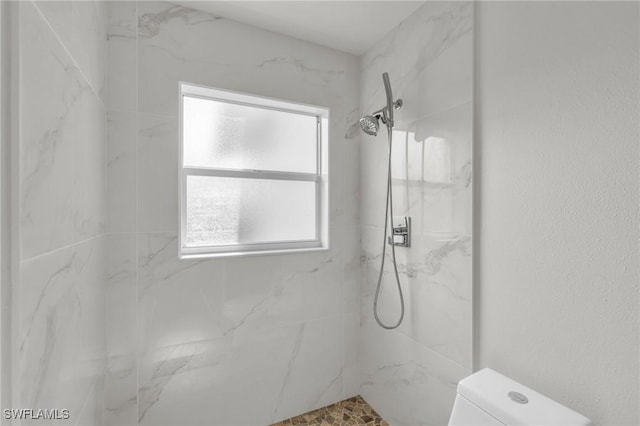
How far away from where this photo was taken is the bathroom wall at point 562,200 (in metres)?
0.87

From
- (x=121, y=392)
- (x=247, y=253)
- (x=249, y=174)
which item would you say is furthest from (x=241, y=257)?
(x=121, y=392)

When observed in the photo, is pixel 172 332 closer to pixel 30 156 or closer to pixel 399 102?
pixel 30 156

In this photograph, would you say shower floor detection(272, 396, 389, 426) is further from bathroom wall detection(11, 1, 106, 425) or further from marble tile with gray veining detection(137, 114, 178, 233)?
marble tile with gray veining detection(137, 114, 178, 233)

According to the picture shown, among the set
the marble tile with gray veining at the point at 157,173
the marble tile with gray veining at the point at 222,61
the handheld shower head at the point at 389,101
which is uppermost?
the marble tile with gray veining at the point at 222,61

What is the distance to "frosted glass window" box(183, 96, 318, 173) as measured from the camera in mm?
1685

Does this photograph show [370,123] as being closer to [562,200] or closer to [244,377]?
[562,200]

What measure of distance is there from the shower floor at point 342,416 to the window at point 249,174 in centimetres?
101

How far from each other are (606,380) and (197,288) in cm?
164

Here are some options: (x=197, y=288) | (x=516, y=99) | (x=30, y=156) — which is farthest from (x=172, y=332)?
(x=516, y=99)

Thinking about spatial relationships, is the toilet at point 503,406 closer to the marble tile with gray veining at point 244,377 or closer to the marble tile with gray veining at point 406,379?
the marble tile with gray veining at point 406,379

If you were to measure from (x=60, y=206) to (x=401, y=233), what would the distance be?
4.67 ft

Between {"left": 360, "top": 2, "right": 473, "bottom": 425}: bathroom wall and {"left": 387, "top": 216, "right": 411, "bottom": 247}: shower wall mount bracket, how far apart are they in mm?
31

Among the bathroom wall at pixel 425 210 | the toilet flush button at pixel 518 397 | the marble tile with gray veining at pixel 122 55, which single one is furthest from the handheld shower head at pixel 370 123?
the toilet flush button at pixel 518 397

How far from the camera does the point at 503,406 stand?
0.99 m
